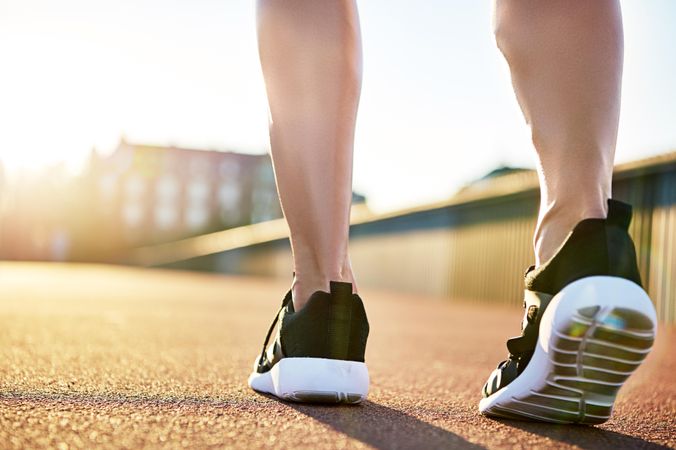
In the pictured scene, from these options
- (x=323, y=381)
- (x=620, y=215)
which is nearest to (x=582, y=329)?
(x=620, y=215)

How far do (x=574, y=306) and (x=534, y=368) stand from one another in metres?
0.11

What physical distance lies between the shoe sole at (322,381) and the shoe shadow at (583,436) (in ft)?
0.67

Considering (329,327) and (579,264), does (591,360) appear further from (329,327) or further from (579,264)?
(329,327)

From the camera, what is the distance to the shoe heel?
1125 millimetres

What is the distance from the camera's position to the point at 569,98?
3.43 feet

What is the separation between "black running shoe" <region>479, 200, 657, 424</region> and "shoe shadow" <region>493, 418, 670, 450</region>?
2 cm

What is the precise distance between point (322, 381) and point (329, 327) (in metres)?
0.08

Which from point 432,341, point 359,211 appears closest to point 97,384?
point 432,341

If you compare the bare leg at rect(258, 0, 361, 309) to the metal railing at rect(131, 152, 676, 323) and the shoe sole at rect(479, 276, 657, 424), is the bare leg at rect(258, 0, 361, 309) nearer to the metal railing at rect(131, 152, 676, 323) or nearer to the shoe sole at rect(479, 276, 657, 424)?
the shoe sole at rect(479, 276, 657, 424)

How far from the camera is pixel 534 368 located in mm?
979

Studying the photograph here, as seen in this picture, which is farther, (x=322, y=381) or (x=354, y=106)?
(x=354, y=106)

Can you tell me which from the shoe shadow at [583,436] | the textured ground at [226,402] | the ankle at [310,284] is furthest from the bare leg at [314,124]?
the shoe shadow at [583,436]

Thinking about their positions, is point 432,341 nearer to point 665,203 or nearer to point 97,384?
point 97,384

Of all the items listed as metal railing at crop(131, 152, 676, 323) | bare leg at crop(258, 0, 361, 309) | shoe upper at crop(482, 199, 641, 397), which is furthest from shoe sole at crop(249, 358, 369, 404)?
metal railing at crop(131, 152, 676, 323)
